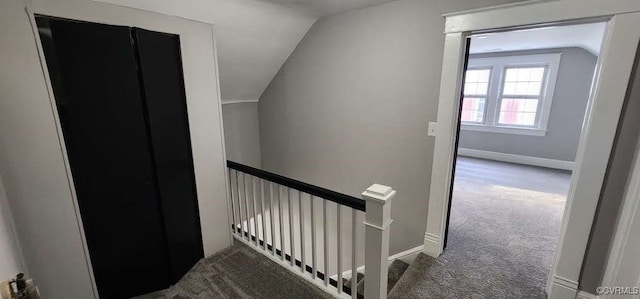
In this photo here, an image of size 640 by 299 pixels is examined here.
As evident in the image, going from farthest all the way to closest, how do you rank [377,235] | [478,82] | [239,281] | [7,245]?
[478,82] < [239,281] < [377,235] < [7,245]

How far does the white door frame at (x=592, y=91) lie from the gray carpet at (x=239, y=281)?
1.62 meters

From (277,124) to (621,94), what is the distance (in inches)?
126

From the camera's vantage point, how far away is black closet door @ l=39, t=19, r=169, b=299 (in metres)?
1.46

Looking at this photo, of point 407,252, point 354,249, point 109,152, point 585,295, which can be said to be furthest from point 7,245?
point 585,295

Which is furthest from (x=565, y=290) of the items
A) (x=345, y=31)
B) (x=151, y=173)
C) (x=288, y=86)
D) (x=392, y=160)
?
(x=288, y=86)

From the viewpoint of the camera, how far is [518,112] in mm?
5359

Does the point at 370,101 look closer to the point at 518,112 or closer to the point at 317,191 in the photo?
the point at 317,191

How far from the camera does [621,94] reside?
1.46 m

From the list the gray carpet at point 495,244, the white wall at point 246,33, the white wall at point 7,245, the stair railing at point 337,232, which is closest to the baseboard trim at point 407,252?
the gray carpet at point 495,244

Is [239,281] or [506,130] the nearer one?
[239,281]

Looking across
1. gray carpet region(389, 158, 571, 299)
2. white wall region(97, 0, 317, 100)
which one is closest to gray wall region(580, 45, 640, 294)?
gray carpet region(389, 158, 571, 299)

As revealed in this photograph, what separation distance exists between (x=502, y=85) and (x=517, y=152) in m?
1.45

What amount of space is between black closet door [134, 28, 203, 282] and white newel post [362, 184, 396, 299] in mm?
1457

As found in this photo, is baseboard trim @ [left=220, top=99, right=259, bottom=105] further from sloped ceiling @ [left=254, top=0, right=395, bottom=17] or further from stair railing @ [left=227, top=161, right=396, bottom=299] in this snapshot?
sloped ceiling @ [left=254, top=0, right=395, bottom=17]
